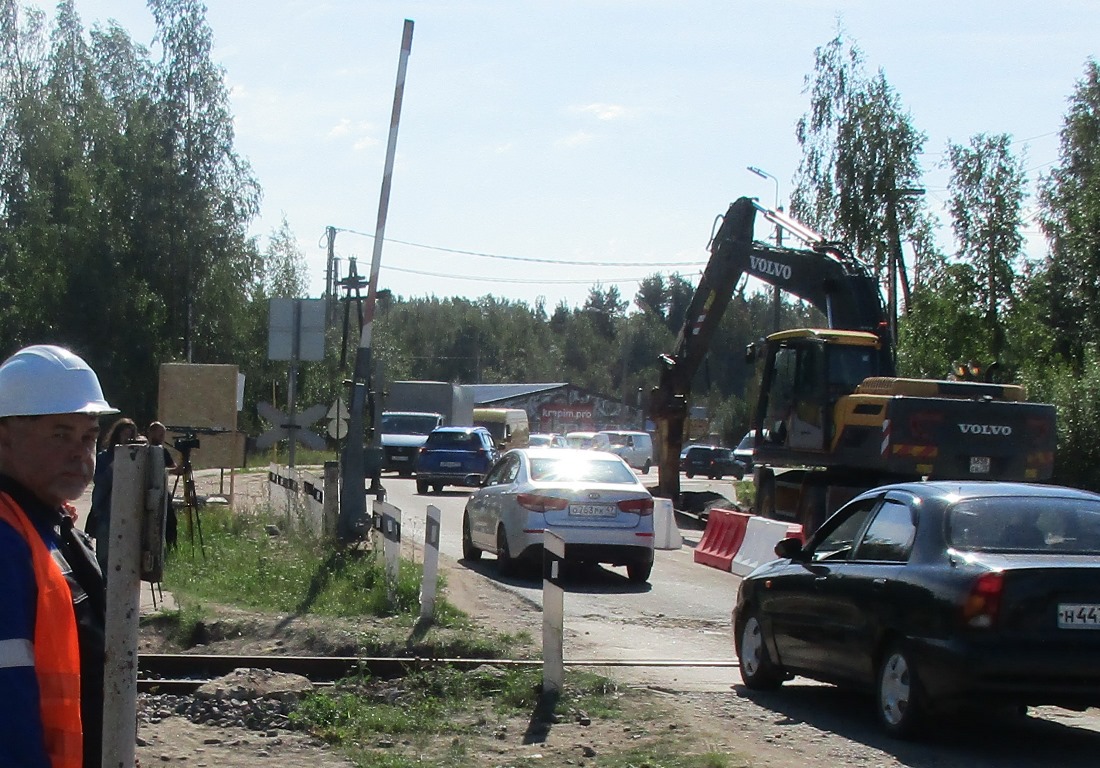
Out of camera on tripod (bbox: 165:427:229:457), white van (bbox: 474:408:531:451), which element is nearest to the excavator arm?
camera on tripod (bbox: 165:427:229:457)

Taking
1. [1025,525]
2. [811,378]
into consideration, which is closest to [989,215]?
[811,378]

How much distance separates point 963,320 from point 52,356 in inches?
1394

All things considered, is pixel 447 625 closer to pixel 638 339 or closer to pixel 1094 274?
pixel 1094 274

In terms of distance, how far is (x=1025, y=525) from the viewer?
8.08 m

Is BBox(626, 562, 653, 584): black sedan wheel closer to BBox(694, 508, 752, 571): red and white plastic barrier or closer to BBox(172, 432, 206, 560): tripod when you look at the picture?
BBox(694, 508, 752, 571): red and white plastic barrier

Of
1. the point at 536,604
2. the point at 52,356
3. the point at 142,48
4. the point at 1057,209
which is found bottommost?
the point at 536,604

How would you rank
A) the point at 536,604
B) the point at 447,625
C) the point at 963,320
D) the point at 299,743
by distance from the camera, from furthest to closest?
the point at 963,320 → the point at 536,604 → the point at 447,625 → the point at 299,743

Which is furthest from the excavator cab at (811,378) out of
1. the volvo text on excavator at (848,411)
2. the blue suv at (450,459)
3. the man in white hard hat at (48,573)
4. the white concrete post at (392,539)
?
the man in white hard hat at (48,573)

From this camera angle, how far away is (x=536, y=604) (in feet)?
47.0

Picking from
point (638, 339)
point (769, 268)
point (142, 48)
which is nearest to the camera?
point (769, 268)

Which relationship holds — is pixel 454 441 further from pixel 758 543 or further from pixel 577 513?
pixel 577 513

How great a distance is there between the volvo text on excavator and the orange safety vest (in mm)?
16219

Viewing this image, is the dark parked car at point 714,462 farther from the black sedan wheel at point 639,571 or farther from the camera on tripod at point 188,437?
the black sedan wheel at point 639,571


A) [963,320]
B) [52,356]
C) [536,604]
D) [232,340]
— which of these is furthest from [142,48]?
[52,356]
